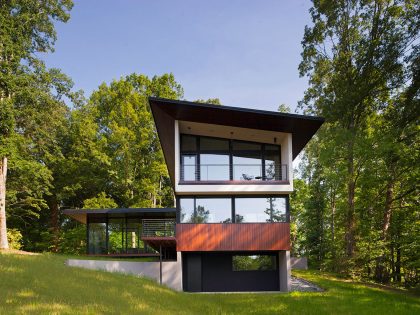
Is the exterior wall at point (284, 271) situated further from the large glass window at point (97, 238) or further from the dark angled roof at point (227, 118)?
the large glass window at point (97, 238)

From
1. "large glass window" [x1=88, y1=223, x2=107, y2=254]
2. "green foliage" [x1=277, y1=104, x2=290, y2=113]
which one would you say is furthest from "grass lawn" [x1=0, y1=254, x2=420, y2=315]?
"green foliage" [x1=277, y1=104, x2=290, y2=113]

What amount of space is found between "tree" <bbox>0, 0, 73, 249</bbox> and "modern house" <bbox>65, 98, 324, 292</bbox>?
422 inches

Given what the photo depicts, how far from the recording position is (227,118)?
67.2ft

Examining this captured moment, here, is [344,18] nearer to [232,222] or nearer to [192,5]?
[192,5]

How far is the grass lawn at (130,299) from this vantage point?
991 centimetres

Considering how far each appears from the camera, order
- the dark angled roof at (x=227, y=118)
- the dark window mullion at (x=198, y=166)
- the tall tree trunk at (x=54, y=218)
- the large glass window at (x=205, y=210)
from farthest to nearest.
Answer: the tall tree trunk at (x=54, y=218) → the dark window mullion at (x=198, y=166) → the large glass window at (x=205, y=210) → the dark angled roof at (x=227, y=118)

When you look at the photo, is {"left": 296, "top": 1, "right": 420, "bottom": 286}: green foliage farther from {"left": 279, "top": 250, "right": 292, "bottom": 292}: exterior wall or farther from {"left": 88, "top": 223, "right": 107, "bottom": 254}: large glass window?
{"left": 88, "top": 223, "right": 107, "bottom": 254}: large glass window

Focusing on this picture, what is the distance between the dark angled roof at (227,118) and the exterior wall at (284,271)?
579 cm

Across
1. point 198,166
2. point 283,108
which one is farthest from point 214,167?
point 283,108

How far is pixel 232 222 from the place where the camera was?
2050 centimetres

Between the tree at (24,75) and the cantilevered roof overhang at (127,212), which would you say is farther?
the tree at (24,75)

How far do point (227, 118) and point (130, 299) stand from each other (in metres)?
10.9

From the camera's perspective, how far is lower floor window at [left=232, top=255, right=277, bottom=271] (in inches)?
836

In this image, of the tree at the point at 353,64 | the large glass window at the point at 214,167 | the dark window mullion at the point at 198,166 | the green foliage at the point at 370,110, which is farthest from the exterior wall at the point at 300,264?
the dark window mullion at the point at 198,166
